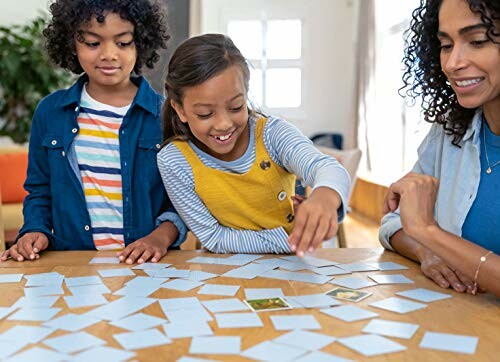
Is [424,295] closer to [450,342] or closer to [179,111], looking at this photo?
[450,342]

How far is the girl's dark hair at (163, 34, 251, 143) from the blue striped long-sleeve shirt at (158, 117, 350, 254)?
12cm

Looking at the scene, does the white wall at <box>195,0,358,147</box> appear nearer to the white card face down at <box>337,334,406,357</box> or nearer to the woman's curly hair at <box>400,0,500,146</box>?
the woman's curly hair at <box>400,0,500,146</box>

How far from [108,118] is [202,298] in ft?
3.09

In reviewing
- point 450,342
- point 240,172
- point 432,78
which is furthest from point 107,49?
point 450,342

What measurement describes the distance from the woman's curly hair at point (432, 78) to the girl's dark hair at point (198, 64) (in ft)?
1.62

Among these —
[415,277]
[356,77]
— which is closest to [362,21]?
[356,77]

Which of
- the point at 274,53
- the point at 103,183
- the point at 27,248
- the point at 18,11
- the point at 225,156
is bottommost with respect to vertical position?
the point at 27,248

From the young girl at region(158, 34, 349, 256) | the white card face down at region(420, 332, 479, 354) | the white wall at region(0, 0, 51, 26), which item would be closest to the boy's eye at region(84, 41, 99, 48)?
the young girl at region(158, 34, 349, 256)

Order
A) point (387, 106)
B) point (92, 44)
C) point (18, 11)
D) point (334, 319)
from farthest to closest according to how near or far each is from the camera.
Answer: point (18, 11), point (387, 106), point (92, 44), point (334, 319)

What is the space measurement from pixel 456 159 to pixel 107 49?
1082mm

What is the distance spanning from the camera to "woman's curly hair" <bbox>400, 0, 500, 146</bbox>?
1580mm

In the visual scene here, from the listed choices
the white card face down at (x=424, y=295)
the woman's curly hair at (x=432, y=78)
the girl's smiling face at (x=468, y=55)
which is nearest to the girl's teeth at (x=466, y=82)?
the girl's smiling face at (x=468, y=55)

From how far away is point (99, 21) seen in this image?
1867mm

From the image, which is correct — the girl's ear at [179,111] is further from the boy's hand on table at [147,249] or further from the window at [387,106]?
the window at [387,106]
